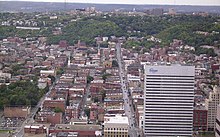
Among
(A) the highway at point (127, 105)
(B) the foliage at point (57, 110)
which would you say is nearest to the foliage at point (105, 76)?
(A) the highway at point (127, 105)

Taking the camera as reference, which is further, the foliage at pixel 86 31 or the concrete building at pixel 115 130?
the foliage at pixel 86 31

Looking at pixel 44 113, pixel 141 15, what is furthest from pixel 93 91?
pixel 141 15

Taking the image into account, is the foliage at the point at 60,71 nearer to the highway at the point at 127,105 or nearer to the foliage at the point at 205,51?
the highway at the point at 127,105

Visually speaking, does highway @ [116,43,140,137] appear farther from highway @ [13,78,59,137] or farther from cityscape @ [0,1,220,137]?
highway @ [13,78,59,137]

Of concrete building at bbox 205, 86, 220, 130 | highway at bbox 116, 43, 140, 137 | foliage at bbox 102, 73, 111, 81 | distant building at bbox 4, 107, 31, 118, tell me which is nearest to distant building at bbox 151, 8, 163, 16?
highway at bbox 116, 43, 140, 137

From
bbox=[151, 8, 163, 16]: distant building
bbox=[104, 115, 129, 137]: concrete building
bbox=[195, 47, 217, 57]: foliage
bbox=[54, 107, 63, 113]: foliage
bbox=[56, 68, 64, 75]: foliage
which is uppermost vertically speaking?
bbox=[151, 8, 163, 16]: distant building

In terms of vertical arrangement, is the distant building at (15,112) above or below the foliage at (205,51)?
below
